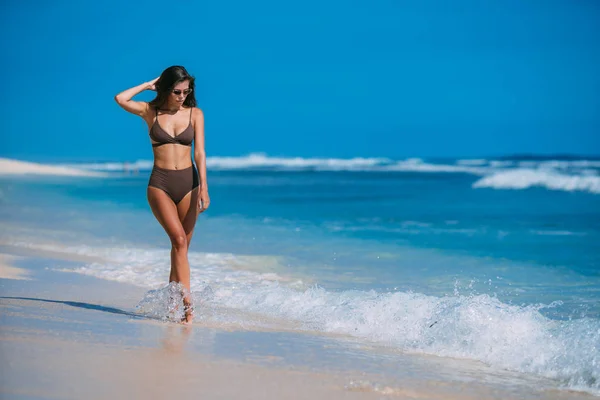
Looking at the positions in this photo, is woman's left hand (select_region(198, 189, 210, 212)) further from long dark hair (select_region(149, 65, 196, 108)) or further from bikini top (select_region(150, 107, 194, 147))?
long dark hair (select_region(149, 65, 196, 108))

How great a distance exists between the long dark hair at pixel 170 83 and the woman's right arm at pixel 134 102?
0.15ft

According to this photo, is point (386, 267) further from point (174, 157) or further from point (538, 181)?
point (538, 181)

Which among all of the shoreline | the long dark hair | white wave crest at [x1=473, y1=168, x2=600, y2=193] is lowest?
the shoreline

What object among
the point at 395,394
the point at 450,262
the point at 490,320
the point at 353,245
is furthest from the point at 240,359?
the point at 353,245

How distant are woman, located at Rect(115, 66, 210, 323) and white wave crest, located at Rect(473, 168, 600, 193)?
913 inches

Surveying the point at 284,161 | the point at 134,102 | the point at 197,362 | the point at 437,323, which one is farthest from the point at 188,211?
the point at 284,161

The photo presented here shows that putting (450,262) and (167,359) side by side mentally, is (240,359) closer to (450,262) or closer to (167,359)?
(167,359)

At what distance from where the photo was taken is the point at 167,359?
13.5ft

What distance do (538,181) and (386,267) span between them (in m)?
23.0

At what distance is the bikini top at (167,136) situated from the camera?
5168 mm

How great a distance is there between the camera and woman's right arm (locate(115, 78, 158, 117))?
516cm

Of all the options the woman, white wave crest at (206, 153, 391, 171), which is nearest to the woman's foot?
the woman

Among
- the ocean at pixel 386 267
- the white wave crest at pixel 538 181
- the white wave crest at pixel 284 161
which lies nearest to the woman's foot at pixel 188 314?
the ocean at pixel 386 267

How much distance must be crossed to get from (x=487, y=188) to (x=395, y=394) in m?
25.4
